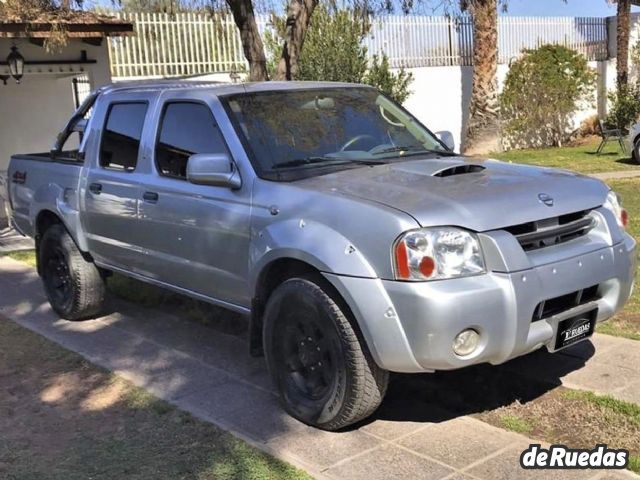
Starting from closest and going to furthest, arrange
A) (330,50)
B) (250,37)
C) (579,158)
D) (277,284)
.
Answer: (277,284) → (250,37) → (330,50) → (579,158)

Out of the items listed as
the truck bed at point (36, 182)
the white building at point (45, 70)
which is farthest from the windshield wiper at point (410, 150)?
the white building at point (45, 70)

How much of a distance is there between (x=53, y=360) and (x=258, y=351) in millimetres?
1836

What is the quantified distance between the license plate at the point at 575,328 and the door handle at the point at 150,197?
270cm

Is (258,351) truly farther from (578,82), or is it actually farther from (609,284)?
(578,82)

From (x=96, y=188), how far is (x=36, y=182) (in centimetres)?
119

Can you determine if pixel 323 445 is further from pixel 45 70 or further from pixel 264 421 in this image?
pixel 45 70

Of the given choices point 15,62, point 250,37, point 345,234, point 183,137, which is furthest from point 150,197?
point 15,62

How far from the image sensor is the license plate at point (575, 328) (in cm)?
382

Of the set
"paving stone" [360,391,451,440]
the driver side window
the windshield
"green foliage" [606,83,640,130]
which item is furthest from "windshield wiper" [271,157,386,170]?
"green foliage" [606,83,640,130]

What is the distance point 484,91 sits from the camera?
1967cm

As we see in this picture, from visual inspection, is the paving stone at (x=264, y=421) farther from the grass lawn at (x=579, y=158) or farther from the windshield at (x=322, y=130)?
the grass lawn at (x=579, y=158)

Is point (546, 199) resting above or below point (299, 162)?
below

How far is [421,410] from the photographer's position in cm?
431

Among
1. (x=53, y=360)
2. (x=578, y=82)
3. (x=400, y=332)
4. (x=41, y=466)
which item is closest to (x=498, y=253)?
(x=400, y=332)
